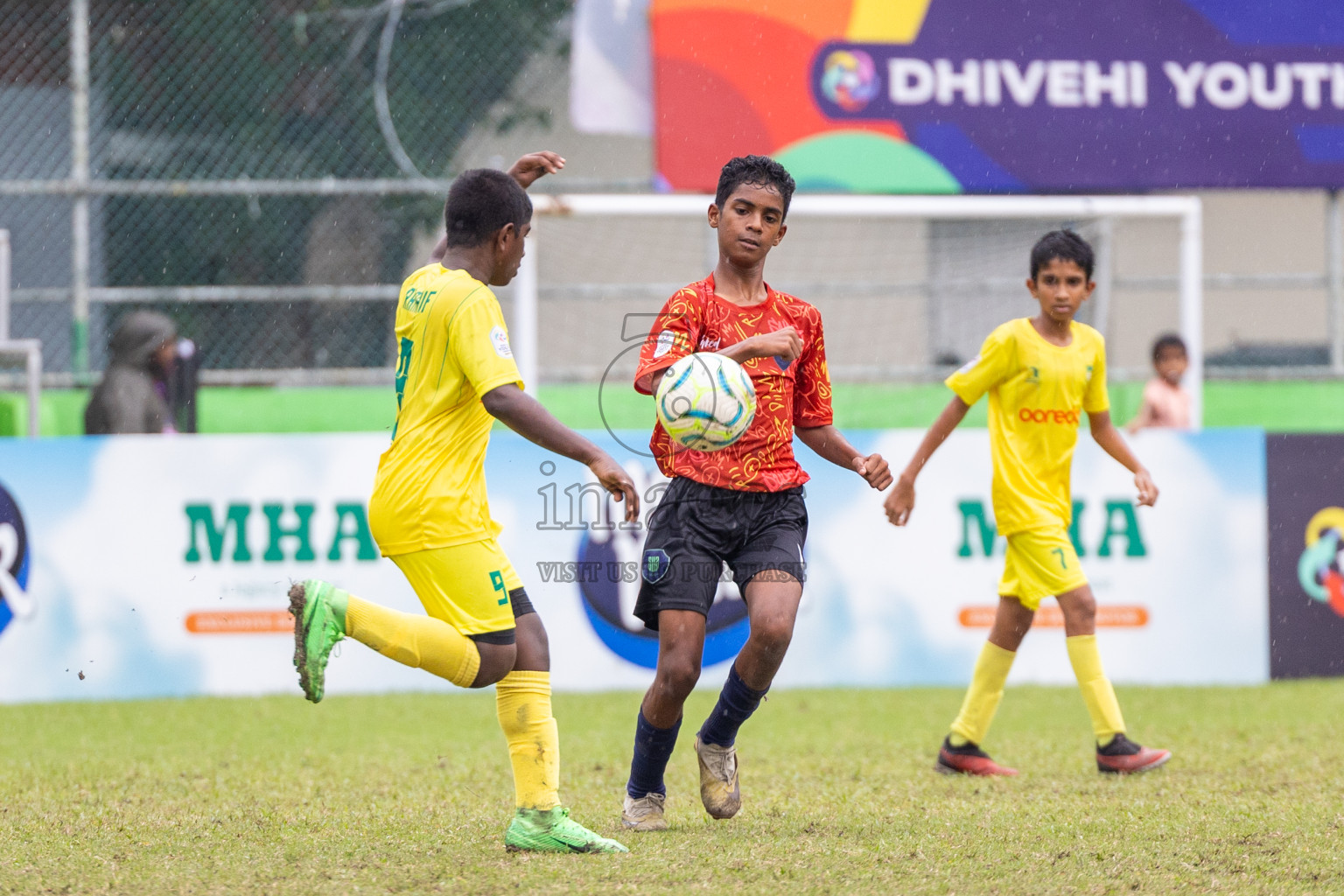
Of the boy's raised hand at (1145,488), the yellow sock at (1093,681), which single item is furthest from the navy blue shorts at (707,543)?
the boy's raised hand at (1145,488)

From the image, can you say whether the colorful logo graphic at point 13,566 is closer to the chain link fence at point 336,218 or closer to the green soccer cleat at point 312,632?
the chain link fence at point 336,218

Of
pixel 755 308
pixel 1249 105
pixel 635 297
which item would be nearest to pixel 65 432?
pixel 635 297

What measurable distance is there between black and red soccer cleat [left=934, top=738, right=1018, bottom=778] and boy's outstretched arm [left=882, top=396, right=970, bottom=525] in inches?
37.9

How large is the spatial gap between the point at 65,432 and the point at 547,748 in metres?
6.20

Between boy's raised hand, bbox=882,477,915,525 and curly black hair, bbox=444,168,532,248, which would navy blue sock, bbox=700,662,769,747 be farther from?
curly black hair, bbox=444,168,532,248

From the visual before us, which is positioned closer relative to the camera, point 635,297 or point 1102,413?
point 1102,413

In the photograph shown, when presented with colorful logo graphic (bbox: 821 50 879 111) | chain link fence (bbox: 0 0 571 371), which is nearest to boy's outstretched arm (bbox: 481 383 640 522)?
chain link fence (bbox: 0 0 571 371)

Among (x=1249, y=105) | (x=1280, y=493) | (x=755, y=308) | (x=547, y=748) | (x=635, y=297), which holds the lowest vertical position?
(x=547, y=748)

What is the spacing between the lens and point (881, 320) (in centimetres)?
1048

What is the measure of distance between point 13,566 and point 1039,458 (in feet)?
18.1

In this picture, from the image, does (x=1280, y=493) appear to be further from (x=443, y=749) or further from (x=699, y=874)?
(x=699, y=874)

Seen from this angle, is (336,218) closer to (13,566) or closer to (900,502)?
(13,566)

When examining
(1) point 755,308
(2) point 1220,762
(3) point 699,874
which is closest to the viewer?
(3) point 699,874

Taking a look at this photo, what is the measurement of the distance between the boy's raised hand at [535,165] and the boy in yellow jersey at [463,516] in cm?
63
